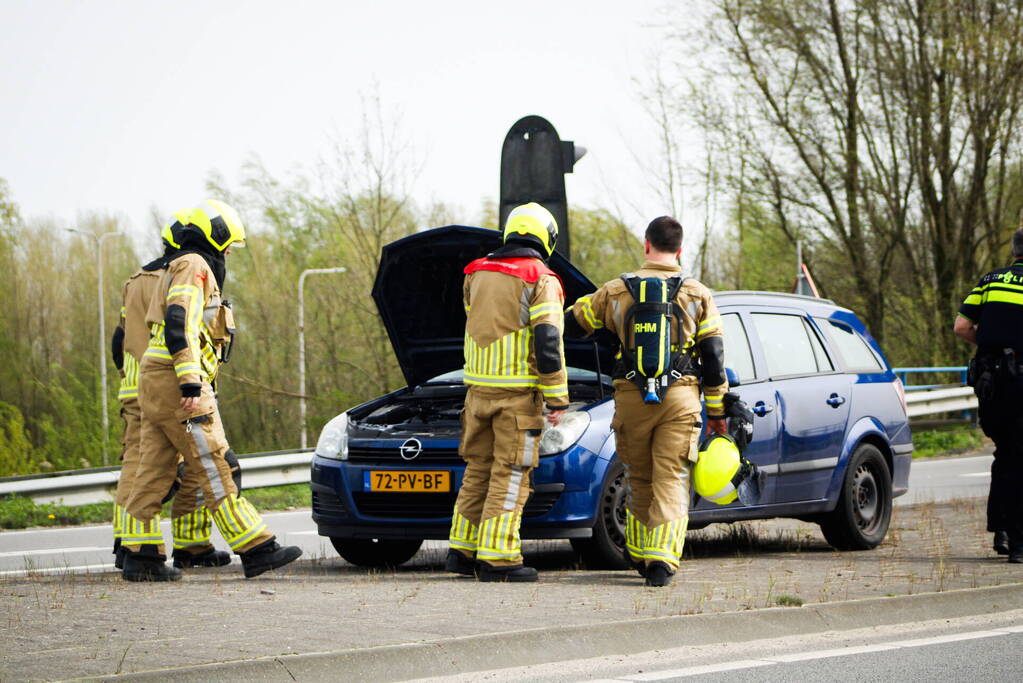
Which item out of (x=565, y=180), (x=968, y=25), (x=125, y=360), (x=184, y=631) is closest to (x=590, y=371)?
(x=565, y=180)

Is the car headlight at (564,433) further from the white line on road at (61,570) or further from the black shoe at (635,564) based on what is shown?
the white line on road at (61,570)

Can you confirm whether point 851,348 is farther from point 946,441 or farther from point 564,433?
point 946,441

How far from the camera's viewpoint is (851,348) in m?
10.1

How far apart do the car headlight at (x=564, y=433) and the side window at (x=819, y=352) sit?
7.34ft

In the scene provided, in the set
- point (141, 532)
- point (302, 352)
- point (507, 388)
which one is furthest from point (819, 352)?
point (302, 352)

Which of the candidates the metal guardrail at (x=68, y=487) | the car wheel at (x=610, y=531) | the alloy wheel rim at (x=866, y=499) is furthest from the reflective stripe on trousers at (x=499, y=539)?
the metal guardrail at (x=68, y=487)

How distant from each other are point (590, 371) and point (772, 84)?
19508 mm

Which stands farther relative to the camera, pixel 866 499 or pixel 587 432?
pixel 866 499

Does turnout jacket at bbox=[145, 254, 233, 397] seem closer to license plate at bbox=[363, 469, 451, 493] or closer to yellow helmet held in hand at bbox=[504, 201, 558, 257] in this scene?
license plate at bbox=[363, 469, 451, 493]

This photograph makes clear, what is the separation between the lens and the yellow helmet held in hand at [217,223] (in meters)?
8.01

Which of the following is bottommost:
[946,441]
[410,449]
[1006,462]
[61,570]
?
[946,441]

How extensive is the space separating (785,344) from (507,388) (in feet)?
8.29

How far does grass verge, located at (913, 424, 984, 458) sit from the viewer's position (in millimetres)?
21266

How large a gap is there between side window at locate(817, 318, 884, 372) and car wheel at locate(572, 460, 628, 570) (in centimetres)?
245
